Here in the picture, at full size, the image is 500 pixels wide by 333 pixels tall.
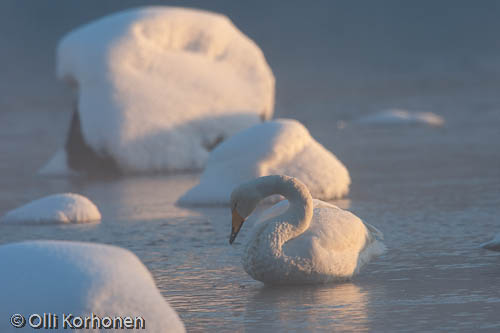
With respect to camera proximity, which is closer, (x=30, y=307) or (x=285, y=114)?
(x=30, y=307)

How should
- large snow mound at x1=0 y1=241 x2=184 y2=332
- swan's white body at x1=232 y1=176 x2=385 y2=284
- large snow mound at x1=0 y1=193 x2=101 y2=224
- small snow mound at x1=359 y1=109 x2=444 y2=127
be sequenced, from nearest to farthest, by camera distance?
large snow mound at x1=0 y1=241 x2=184 y2=332 → swan's white body at x1=232 y1=176 x2=385 y2=284 → large snow mound at x1=0 y1=193 x2=101 y2=224 → small snow mound at x1=359 y1=109 x2=444 y2=127

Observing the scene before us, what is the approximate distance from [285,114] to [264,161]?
24.0 metres

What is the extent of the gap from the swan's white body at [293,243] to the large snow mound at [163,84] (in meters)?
8.39

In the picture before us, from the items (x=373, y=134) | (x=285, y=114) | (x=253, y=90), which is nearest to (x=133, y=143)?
(x=253, y=90)

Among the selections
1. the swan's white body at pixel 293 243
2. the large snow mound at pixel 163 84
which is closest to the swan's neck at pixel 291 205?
the swan's white body at pixel 293 243

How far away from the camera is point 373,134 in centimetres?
2233

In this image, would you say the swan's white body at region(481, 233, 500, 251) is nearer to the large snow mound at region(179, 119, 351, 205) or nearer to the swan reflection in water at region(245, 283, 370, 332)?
the swan reflection in water at region(245, 283, 370, 332)

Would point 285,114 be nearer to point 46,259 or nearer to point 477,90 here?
point 477,90

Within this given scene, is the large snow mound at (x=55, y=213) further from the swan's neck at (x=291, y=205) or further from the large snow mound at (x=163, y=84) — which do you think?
the large snow mound at (x=163, y=84)

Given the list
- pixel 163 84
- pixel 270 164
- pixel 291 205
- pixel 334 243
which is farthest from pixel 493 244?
pixel 163 84

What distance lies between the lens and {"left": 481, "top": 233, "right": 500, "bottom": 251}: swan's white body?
26.9 ft

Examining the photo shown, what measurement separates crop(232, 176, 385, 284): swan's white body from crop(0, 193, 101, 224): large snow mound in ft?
12.2

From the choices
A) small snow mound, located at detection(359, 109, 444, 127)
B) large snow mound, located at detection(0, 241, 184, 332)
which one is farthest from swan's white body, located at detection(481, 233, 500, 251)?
small snow mound, located at detection(359, 109, 444, 127)

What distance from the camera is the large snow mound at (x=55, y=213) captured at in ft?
34.7
